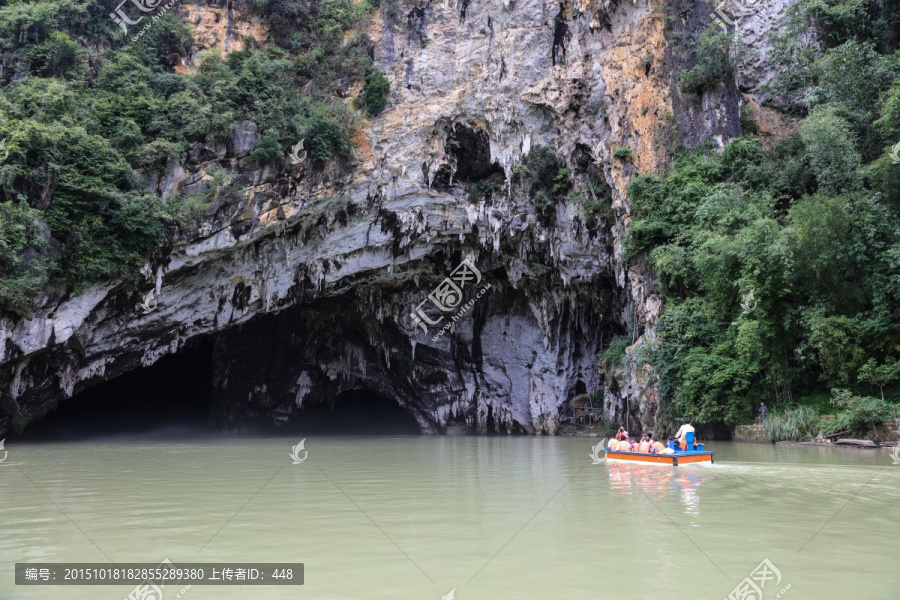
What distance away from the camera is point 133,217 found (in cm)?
1861

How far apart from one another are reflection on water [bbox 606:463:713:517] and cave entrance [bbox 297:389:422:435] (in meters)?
19.4

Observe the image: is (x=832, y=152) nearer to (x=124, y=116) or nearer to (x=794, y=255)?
(x=794, y=255)

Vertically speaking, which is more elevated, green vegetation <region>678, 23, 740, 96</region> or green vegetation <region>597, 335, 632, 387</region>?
green vegetation <region>678, 23, 740, 96</region>

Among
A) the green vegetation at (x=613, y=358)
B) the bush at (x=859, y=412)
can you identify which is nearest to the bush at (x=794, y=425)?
the bush at (x=859, y=412)

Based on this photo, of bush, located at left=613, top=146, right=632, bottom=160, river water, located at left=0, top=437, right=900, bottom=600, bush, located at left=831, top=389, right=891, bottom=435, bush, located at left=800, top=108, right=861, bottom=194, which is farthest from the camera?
bush, located at left=613, top=146, right=632, bottom=160

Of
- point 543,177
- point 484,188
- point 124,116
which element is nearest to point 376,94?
point 484,188

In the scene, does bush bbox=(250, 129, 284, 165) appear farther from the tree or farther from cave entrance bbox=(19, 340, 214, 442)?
the tree

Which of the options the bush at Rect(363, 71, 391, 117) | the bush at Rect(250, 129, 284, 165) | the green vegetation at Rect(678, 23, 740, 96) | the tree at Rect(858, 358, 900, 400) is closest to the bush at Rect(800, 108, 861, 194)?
the tree at Rect(858, 358, 900, 400)

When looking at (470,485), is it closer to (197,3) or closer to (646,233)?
(646,233)

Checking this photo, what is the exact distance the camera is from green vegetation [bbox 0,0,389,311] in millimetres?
17469

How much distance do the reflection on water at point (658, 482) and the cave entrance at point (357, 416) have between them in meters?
19.4

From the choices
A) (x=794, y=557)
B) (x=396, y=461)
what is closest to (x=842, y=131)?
(x=396, y=461)

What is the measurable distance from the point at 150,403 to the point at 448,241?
17395mm

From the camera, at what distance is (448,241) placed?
23547 mm
